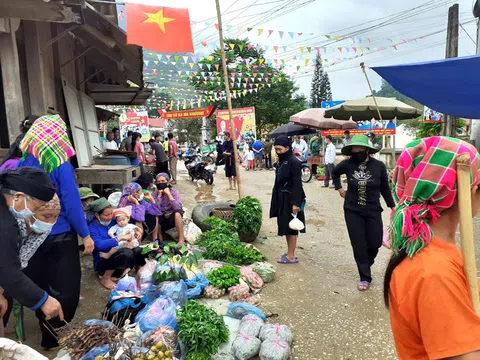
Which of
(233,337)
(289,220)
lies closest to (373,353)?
(233,337)

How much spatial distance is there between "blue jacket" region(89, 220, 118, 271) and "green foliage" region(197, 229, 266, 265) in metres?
1.36

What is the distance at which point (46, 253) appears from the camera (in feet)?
10.0

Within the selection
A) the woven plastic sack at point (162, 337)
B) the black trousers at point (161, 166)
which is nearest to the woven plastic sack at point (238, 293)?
the woven plastic sack at point (162, 337)

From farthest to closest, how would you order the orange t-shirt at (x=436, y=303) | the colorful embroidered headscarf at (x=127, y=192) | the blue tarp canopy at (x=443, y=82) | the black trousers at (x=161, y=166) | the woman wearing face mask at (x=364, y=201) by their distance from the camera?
the black trousers at (x=161, y=166)
the colorful embroidered headscarf at (x=127, y=192)
the woman wearing face mask at (x=364, y=201)
the blue tarp canopy at (x=443, y=82)
the orange t-shirt at (x=436, y=303)

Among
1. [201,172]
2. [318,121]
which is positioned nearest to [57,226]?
[318,121]

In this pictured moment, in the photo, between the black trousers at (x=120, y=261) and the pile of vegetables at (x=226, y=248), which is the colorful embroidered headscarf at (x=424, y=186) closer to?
the black trousers at (x=120, y=261)

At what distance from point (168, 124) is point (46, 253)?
149 feet

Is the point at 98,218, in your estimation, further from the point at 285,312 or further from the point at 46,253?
the point at 285,312

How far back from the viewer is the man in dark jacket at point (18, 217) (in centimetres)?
201

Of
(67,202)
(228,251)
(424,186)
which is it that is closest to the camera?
(424,186)

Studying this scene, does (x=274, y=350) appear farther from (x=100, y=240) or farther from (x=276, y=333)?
(x=100, y=240)

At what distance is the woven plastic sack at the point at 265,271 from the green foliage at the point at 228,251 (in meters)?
0.29

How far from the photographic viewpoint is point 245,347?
9.75ft

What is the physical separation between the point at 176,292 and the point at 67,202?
4.49 feet
